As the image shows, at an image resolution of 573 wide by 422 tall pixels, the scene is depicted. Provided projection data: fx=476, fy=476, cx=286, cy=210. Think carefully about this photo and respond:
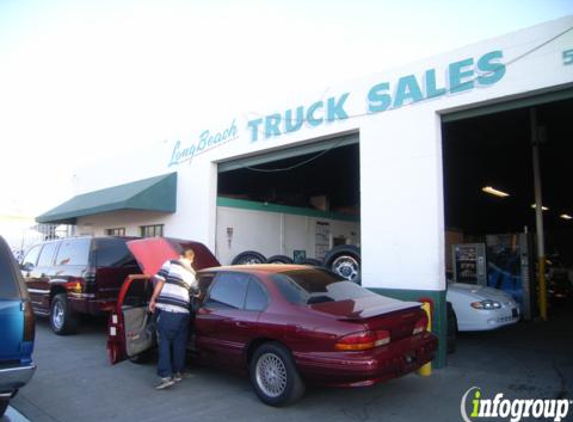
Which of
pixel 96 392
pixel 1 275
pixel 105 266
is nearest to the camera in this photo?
pixel 1 275

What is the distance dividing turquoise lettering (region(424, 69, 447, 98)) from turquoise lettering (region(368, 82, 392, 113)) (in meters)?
0.71

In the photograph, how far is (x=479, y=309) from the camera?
347 inches

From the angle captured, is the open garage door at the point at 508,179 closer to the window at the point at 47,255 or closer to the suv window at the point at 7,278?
the suv window at the point at 7,278

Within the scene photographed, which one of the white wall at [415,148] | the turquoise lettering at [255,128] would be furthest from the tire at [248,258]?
the white wall at [415,148]

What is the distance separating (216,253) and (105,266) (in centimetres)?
356

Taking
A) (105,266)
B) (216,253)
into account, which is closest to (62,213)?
(216,253)

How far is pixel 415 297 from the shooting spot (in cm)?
752

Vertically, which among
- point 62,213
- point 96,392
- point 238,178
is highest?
point 238,178

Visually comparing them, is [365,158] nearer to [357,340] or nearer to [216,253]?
[357,340]

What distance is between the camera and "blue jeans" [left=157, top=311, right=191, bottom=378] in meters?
6.12

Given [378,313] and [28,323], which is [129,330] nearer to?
[28,323]

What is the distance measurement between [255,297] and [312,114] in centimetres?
498

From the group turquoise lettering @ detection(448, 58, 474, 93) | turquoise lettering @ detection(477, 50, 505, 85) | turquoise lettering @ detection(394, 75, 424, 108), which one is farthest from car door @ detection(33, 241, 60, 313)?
turquoise lettering @ detection(477, 50, 505, 85)

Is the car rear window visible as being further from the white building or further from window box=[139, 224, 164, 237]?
window box=[139, 224, 164, 237]
